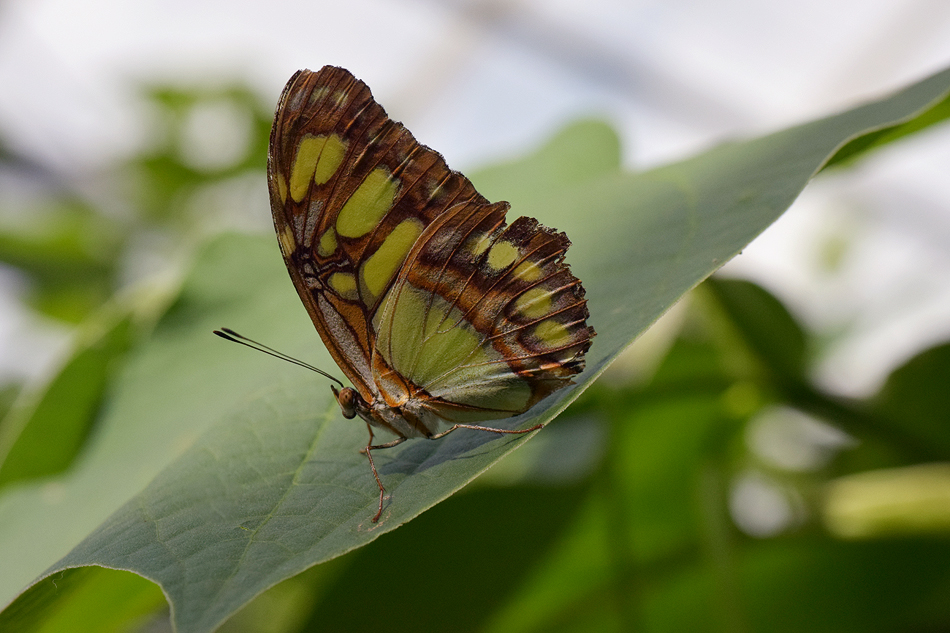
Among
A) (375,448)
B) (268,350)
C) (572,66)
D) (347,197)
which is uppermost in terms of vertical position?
(572,66)

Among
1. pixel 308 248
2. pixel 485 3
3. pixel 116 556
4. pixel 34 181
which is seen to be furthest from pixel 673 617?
pixel 485 3

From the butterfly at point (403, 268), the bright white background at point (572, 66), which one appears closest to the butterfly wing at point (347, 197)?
the butterfly at point (403, 268)

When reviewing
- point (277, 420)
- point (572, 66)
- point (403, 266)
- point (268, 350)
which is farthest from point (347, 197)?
point (572, 66)

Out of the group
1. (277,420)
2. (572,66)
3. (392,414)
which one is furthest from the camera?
(572,66)

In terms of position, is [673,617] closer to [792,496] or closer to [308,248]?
[792,496]

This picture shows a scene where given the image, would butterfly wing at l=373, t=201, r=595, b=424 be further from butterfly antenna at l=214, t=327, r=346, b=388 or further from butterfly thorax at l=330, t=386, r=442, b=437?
butterfly antenna at l=214, t=327, r=346, b=388

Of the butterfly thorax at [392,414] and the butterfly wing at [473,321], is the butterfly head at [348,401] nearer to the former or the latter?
the butterfly thorax at [392,414]

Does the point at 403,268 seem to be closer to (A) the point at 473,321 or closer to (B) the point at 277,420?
(A) the point at 473,321
